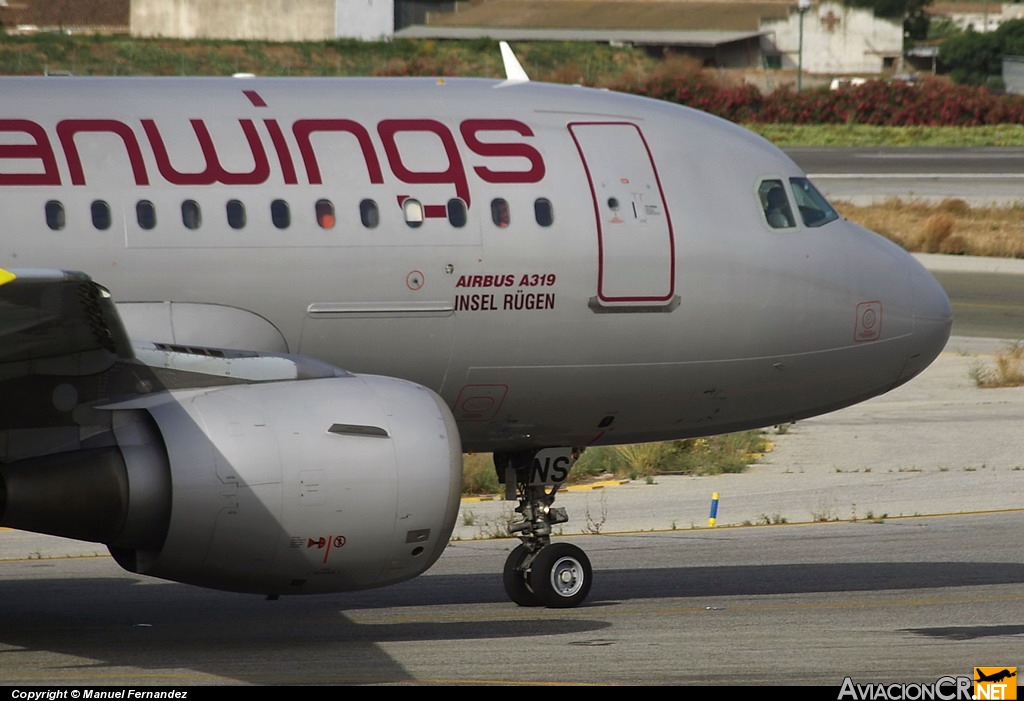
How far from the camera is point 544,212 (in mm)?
14547

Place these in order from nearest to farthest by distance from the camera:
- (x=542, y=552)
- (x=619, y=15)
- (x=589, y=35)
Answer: (x=542, y=552)
(x=589, y=35)
(x=619, y=15)

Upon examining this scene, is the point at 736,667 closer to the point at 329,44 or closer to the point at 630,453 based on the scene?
the point at 630,453

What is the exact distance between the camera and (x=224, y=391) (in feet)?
40.7

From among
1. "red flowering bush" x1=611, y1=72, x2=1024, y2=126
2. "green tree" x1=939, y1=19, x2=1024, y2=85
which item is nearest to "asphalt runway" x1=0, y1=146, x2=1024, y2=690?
"red flowering bush" x1=611, y1=72, x2=1024, y2=126

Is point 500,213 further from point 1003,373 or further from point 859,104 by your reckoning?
point 859,104

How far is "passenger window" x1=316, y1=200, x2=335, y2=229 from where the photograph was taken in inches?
543

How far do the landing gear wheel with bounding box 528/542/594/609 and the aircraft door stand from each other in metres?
2.44

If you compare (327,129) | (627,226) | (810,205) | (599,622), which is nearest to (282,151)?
(327,129)

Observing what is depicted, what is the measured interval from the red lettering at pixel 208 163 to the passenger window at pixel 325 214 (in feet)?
1.66

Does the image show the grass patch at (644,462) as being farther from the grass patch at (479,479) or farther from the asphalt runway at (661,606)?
the asphalt runway at (661,606)

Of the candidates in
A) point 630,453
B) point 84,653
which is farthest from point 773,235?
point 630,453

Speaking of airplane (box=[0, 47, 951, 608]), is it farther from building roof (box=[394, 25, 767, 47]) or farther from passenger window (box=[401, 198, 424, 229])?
building roof (box=[394, 25, 767, 47])

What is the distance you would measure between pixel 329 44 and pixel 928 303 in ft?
292

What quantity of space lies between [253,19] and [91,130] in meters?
99.9
